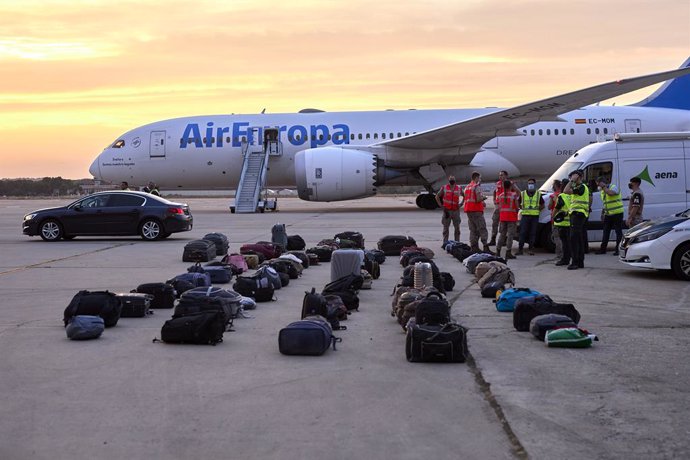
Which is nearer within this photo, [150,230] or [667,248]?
[667,248]

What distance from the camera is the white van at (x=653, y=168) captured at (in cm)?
1853

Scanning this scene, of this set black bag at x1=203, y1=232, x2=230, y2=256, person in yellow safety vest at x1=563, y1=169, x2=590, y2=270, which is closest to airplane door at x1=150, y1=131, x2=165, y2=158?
black bag at x1=203, y1=232, x2=230, y2=256

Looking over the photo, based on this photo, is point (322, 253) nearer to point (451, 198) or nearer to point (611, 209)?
point (451, 198)

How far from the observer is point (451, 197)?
19391 mm

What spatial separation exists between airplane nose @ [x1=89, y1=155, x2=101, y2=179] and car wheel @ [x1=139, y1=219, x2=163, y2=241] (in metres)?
15.5

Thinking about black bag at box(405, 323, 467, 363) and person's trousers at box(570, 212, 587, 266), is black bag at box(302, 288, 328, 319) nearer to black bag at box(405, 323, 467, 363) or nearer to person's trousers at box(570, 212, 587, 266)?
black bag at box(405, 323, 467, 363)

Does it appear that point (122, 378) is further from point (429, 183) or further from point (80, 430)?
point (429, 183)

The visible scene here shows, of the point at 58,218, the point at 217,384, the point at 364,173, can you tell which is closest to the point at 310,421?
the point at 217,384

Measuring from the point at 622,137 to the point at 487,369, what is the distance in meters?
12.3

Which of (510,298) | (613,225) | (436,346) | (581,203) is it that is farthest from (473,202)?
(436,346)

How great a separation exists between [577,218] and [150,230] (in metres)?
10.7

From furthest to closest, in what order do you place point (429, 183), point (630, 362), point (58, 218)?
1. point (429, 183)
2. point (58, 218)
3. point (630, 362)

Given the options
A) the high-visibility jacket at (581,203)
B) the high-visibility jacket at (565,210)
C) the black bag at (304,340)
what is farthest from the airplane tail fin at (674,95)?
the black bag at (304,340)

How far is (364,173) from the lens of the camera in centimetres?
3281
